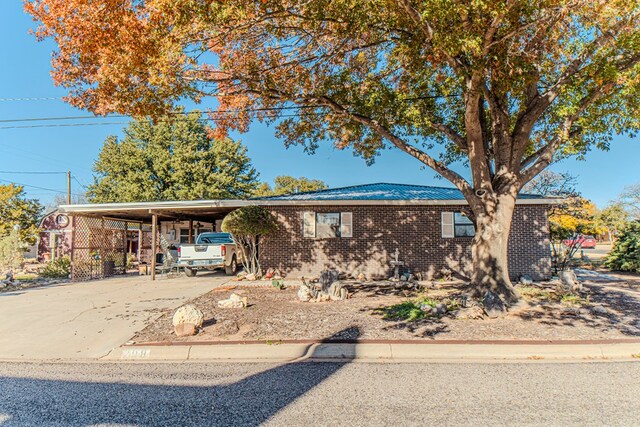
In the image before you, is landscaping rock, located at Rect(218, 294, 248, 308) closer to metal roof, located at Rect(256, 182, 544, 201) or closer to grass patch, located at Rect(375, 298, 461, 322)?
grass patch, located at Rect(375, 298, 461, 322)

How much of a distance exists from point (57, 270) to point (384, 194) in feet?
46.8

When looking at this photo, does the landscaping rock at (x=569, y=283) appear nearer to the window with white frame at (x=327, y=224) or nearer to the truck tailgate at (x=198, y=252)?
the window with white frame at (x=327, y=224)

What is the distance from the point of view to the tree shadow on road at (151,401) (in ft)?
11.2

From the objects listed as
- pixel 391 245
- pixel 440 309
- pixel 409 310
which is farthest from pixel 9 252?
pixel 440 309

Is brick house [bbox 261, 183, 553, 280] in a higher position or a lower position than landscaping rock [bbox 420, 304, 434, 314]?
higher

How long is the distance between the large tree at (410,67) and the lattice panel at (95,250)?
842 centimetres

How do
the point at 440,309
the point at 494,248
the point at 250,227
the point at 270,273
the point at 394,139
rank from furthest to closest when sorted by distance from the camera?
1. the point at 270,273
2. the point at 250,227
3. the point at 394,139
4. the point at 494,248
5. the point at 440,309

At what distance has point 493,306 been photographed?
7098mm

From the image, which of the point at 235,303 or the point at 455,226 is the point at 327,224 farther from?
the point at 235,303

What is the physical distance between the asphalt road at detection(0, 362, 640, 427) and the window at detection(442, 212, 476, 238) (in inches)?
337

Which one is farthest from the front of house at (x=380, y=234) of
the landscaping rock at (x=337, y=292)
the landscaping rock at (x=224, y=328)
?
the landscaping rock at (x=224, y=328)

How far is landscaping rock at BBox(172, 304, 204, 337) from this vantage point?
6.15m

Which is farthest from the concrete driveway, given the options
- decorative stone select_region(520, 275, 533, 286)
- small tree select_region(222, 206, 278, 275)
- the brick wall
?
decorative stone select_region(520, 275, 533, 286)

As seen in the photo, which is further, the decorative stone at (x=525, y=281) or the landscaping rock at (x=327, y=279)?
the decorative stone at (x=525, y=281)
